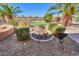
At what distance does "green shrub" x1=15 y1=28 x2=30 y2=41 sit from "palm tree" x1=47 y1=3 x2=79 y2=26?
0.92 ft

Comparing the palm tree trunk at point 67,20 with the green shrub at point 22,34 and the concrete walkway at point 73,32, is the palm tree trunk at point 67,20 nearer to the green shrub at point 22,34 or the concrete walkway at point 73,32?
the concrete walkway at point 73,32

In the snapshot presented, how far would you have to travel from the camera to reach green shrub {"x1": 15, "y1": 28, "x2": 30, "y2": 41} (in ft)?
6.59

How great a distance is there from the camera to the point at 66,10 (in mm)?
1995

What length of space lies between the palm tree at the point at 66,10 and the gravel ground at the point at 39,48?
0.52 feet

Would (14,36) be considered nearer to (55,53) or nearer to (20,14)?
(20,14)

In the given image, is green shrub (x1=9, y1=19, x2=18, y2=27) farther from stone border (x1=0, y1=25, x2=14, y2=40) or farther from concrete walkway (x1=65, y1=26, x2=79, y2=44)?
concrete walkway (x1=65, y1=26, x2=79, y2=44)

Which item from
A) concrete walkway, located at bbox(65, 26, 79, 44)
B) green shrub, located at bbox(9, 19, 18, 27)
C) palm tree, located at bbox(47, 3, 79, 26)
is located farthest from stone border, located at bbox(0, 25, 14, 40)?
concrete walkway, located at bbox(65, 26, 79, 44)

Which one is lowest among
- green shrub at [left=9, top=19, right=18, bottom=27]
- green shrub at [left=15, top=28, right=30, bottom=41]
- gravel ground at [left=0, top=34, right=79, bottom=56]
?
gravel ground at [left=0, top=34, right=79, bottom=56]

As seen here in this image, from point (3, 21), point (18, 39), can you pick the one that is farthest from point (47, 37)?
point (3, 21)

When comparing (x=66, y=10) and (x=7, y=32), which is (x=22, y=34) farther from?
(x=66, y=10)

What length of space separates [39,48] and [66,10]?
0.41m

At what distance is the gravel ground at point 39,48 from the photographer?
1.99 metres

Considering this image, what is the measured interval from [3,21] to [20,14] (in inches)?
6.3

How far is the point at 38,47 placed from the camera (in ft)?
6.57
